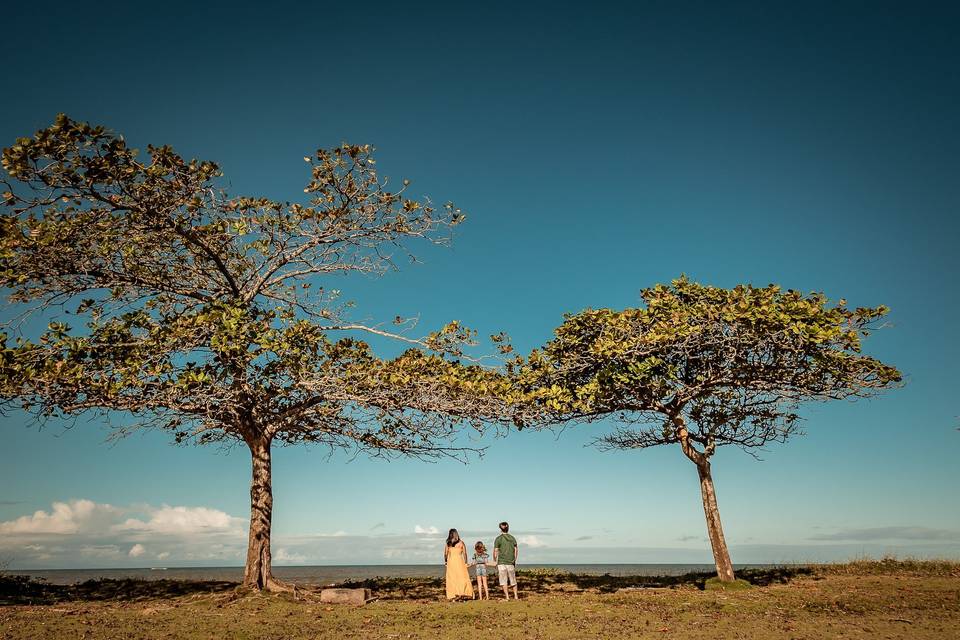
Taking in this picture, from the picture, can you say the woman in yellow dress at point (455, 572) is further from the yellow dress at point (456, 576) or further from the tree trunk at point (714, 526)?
the tree trunk at point (714, 526)

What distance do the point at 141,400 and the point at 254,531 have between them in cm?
474

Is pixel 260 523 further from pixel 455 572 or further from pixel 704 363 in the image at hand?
pixel 704 363

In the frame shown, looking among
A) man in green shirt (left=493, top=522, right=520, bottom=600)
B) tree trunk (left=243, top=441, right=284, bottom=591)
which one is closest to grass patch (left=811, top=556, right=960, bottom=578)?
man in green shirt (left=493, top=522, right=520, bottom=600)

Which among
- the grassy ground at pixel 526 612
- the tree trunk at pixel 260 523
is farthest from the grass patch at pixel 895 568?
the tree trunk at pixel 260 523

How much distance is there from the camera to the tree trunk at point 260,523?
16.4m

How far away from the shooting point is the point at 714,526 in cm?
1794

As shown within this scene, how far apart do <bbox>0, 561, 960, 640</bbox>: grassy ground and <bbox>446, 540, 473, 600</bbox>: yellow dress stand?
0.42 meters

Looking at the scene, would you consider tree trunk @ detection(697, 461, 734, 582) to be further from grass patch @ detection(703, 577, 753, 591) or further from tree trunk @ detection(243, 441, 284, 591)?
Answer: tree trunk @ detection(243, 441, 284, 591)

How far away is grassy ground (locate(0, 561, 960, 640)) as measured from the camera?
11094 mm

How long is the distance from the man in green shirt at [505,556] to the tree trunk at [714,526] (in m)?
6.22

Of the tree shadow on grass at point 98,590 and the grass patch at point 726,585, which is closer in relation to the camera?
the tree shadow on grass at point 98,590

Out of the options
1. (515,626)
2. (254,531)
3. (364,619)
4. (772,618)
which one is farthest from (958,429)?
(254,531)

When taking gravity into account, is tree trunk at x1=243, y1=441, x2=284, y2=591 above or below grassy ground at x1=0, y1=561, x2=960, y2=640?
above

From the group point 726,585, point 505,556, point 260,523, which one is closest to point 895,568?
point 726,585
